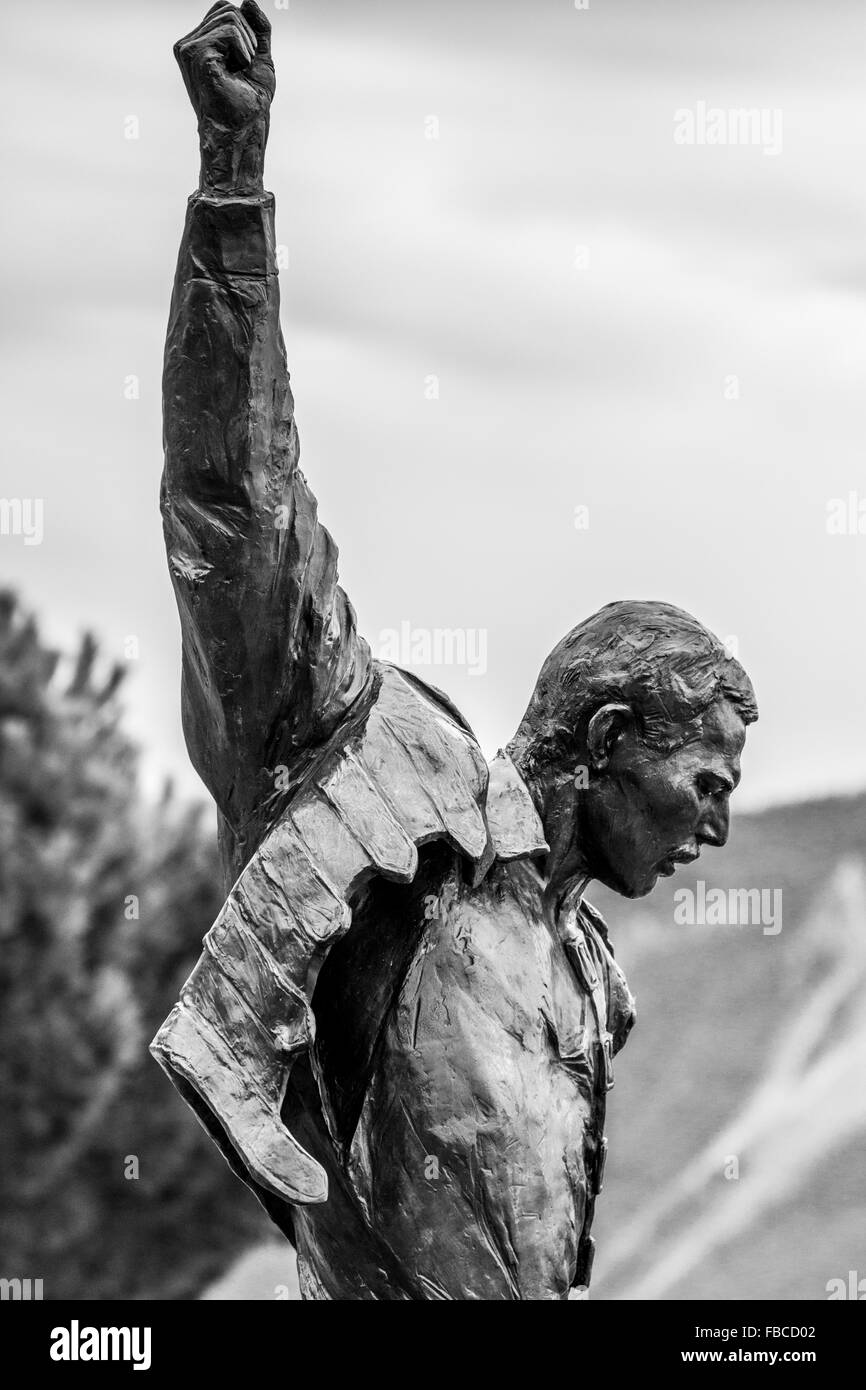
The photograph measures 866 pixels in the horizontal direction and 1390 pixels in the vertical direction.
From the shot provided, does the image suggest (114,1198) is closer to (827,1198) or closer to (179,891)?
(179,891)

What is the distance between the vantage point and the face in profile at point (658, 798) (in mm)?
2402

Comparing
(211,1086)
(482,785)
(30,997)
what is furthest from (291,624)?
(30,997)

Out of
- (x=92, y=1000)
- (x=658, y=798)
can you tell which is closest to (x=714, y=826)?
(x=658, y=798)

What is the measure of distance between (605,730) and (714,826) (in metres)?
0.16

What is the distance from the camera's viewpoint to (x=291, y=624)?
2.26 metres

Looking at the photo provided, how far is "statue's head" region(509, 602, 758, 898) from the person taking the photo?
240 cm

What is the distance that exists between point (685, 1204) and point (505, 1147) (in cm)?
445

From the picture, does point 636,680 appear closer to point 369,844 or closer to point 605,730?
point 605,730

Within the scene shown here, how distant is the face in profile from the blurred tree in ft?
→ 12.1

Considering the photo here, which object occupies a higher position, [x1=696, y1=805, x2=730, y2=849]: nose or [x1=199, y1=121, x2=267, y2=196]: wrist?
[x1=199, y1=121, x2=267, y2=196]: wrist

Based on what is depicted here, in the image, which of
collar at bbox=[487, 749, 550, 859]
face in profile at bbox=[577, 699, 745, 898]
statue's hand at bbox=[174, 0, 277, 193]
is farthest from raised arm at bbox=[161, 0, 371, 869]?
face in profile at bbox=[577, 699, 745, 898]

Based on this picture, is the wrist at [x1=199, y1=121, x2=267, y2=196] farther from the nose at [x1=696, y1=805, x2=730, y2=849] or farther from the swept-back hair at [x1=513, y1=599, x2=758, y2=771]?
the nose at [x1=696, y1=805, x2=730, y2=849]

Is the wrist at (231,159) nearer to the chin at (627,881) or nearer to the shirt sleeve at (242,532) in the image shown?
the shirt sleeve at (242,532)

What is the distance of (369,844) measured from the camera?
2.26 meters
